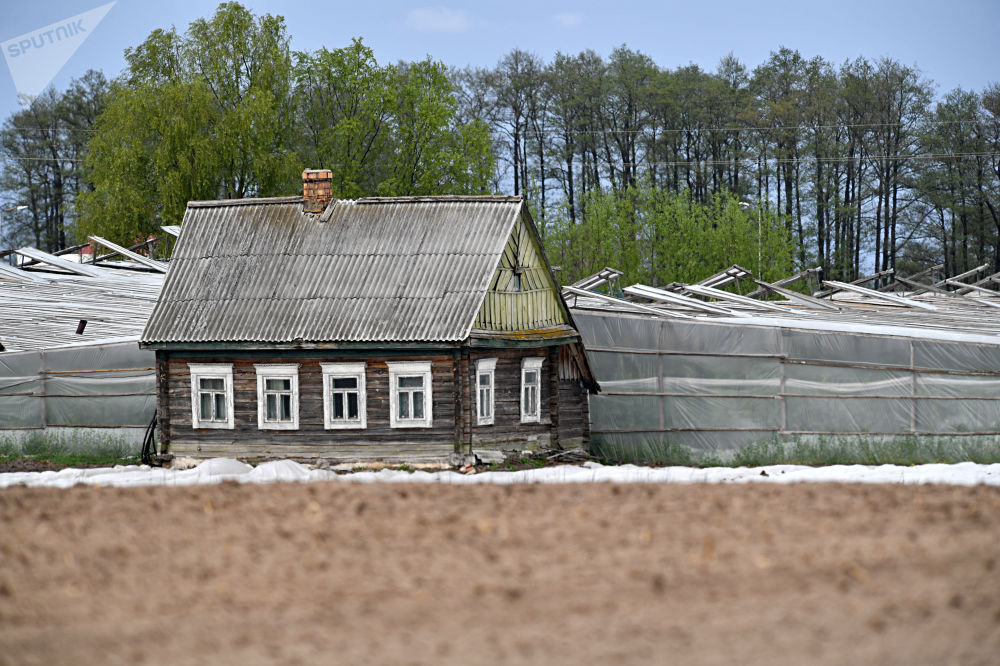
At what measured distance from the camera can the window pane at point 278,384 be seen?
72.8 feet

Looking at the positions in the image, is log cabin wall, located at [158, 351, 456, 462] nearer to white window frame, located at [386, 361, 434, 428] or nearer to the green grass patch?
white window frame, located at [386, 361, 434, 428]

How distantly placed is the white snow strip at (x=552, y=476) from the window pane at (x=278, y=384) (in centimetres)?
256

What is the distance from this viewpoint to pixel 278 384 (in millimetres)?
22250

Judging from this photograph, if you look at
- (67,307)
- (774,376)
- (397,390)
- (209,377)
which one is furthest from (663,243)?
(209,377)

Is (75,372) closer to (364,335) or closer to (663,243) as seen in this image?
(364,335)

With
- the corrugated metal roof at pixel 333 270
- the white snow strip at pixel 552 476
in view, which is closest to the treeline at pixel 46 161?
the corrugated metal roof at pixel 333 270

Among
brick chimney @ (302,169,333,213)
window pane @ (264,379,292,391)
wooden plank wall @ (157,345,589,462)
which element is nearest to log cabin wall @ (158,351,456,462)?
wooden plank wall @ (157,345,589,462)

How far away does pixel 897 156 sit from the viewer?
58.1 meters

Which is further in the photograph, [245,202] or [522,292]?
[245,202]

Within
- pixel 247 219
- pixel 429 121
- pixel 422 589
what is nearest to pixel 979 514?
pixel 422 589

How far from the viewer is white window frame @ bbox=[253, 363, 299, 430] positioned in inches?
869

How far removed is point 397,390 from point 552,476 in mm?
4852

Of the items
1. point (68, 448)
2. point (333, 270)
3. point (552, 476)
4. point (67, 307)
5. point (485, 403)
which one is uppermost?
point (333, 270)

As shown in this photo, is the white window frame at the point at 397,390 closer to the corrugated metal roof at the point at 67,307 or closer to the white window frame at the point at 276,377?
the white window frame at the point at 276,377
